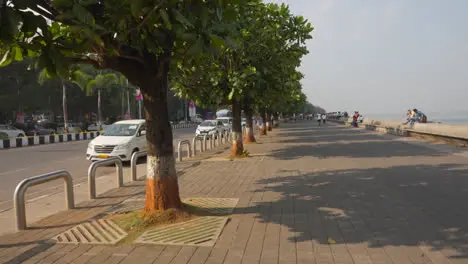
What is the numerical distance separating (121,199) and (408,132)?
67.5ft

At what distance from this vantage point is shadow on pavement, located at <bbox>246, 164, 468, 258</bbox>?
482 centimetres

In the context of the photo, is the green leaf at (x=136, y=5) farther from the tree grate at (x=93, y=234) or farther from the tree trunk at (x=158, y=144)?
the tree grate at (x=93, y=234)

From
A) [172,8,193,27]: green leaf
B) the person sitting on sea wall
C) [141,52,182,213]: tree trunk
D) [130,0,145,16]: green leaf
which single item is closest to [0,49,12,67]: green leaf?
[141,52,182,213]: tree trunk

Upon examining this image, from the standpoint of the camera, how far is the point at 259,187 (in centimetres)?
819

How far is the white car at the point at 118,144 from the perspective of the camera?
13.0 meters

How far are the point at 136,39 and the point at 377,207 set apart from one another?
4409 millimetres

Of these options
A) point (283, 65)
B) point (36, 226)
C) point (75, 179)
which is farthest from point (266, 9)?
point (36, 226)

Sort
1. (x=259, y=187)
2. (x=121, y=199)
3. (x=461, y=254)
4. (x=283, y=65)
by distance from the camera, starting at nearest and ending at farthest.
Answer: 1. (x=461, y=254)
2. (x=121, y=199)
3. (x=259, y=187)
4. (x=283, y=65)

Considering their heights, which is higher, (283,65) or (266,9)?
(266,9)

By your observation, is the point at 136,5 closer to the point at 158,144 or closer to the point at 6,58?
the point at 6,58

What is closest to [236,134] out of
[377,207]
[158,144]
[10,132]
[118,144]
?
[118,144]

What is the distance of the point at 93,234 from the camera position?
513 cm

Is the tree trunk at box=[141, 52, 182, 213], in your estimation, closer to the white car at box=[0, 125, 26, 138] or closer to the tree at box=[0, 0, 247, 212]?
the tree at box=[0, 0, 247, 212]

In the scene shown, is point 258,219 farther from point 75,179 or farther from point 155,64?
point 75,179
